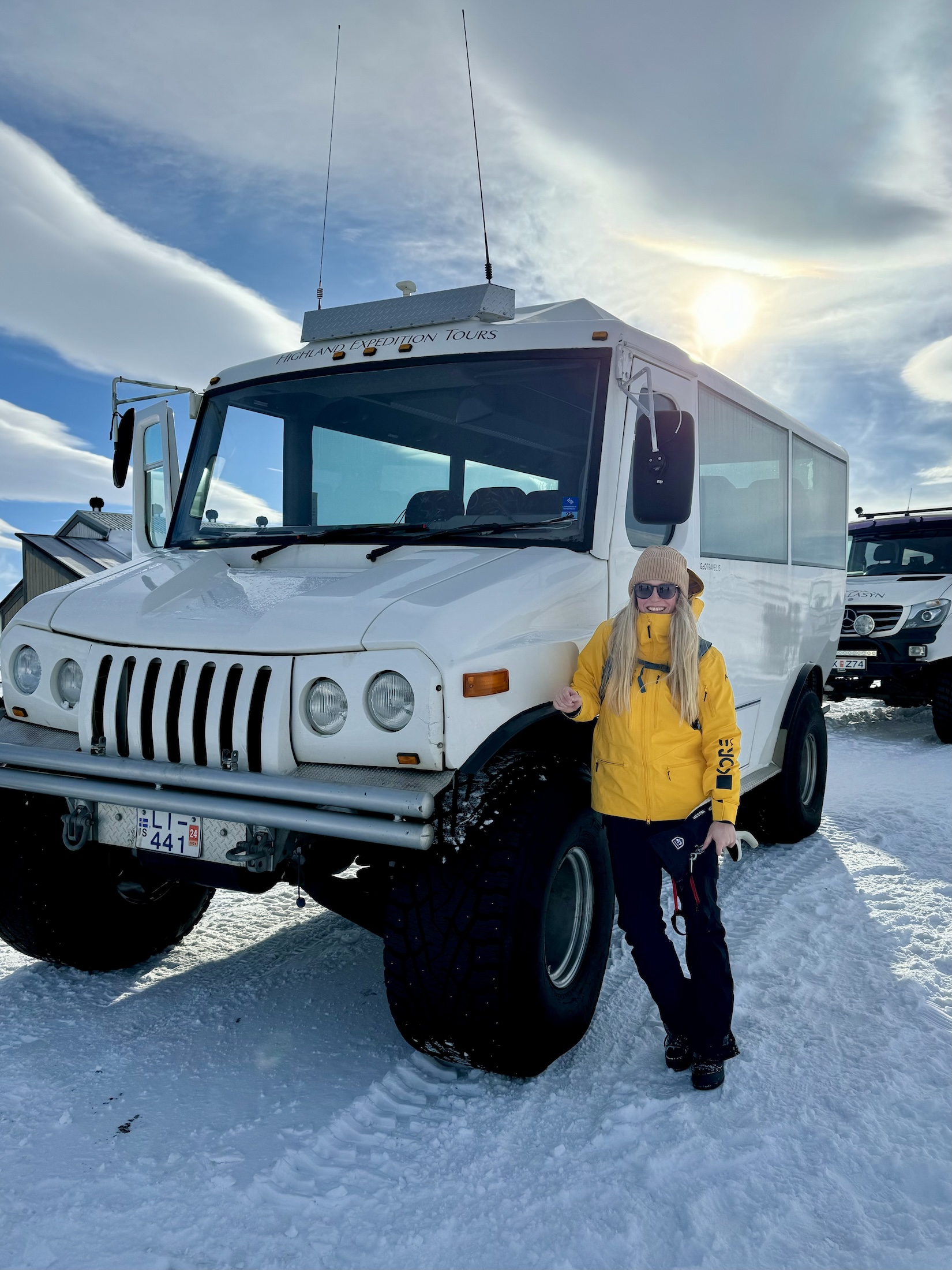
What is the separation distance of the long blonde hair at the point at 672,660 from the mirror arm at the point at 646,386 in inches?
27.5

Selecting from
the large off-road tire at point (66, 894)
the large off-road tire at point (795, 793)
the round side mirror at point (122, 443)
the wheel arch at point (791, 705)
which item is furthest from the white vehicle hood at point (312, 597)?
the large off-road tire at point (795, 793)

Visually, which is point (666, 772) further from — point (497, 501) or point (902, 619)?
point (902, 619)

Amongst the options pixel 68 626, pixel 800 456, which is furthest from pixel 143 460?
pixel 800 456

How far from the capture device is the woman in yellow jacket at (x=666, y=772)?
3.20 metres

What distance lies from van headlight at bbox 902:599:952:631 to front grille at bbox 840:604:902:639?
14 cm

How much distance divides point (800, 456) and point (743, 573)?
5.64ft

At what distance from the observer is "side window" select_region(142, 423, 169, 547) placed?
4941mm

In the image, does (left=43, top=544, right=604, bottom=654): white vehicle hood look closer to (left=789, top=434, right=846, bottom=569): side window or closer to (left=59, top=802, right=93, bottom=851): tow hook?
(left=59, top=802, right=93, bottom=851): tow hook

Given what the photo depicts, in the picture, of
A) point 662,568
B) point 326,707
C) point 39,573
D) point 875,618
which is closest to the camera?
point 326,707

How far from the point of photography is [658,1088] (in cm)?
322

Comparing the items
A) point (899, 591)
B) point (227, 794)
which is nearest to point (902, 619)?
point (899, 591)

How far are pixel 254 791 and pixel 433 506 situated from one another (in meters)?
1.50

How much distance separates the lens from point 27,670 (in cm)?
361

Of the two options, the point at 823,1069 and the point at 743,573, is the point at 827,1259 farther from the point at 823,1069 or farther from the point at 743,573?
the point at 743,573
